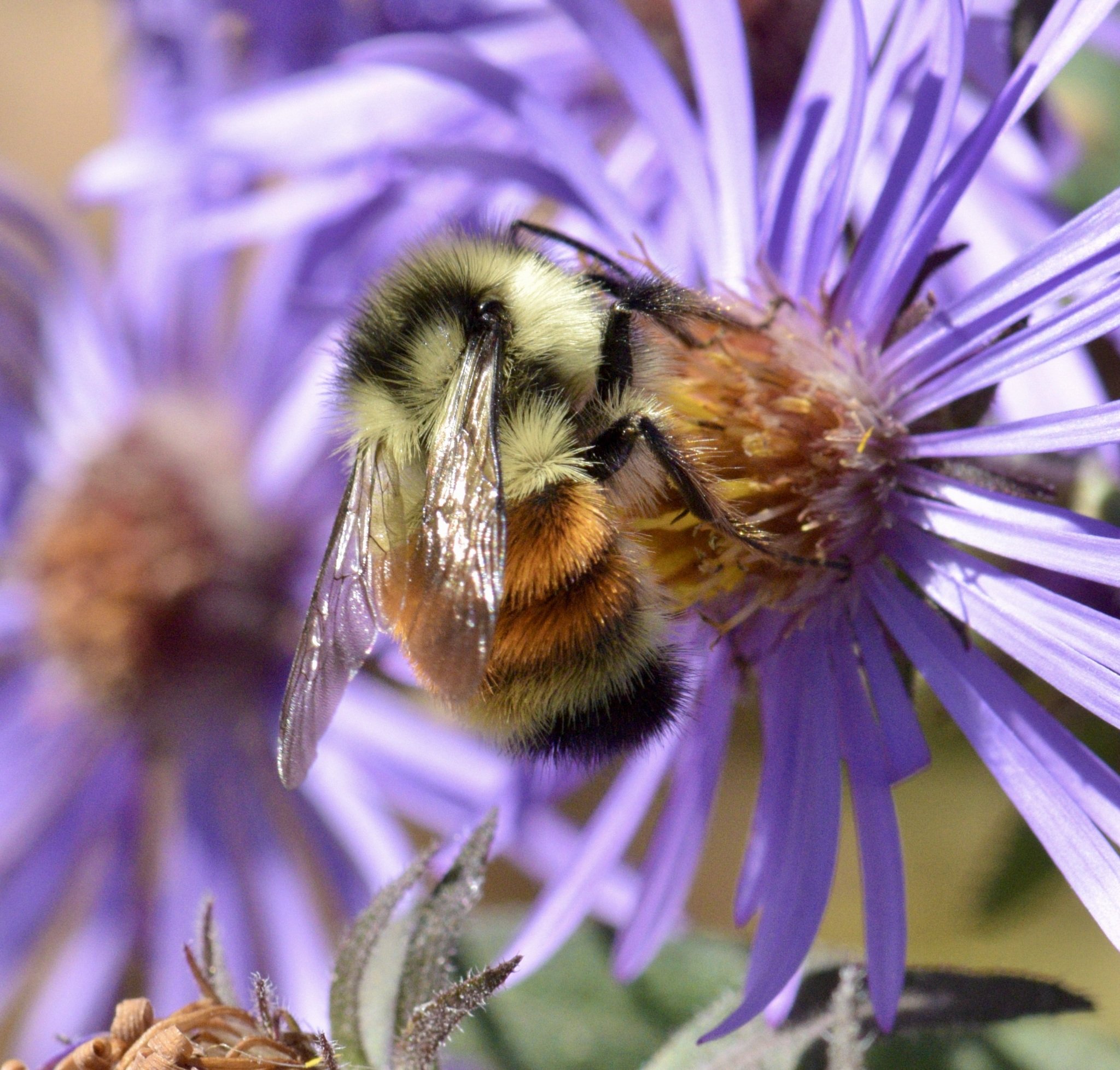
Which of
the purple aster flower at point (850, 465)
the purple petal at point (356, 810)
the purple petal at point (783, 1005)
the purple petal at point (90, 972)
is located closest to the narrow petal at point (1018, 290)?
the purple aster flower at point (850, 465)

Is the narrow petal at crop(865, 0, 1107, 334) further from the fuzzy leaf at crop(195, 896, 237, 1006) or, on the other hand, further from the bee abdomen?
the fuzzy leaf at crop(195, 896, 237, 1006)

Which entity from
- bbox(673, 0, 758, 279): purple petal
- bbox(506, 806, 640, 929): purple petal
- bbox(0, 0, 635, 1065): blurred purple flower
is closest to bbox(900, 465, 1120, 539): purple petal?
bbox(673, 0, 758, 279): purple petal

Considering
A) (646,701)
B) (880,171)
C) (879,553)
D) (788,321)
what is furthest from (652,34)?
(646,701)

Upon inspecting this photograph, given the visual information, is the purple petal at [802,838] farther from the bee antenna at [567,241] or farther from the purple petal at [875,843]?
the bee antenna at [567,241]

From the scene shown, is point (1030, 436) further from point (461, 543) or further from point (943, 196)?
point (461, 543)

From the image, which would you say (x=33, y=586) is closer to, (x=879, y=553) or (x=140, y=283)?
(x=140, y=283)
